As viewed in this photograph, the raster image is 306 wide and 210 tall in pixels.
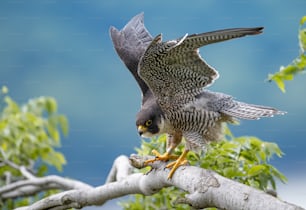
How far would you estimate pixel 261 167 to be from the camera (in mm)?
2627

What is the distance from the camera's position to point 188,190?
232 cm

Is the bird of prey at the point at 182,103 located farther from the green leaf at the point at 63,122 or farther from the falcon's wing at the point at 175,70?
the green leaf at the point at 63,122

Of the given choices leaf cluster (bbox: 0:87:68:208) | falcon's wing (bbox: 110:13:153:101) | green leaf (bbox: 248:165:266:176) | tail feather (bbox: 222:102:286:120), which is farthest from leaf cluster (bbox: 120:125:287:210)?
leaf cluster (bbox: 0:87:68:208)

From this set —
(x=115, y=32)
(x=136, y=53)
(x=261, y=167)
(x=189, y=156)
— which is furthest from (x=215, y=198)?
(x=115, y=32)

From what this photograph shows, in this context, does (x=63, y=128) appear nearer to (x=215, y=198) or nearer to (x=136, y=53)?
(x=136, y=53)

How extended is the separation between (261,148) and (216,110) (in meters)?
0.40

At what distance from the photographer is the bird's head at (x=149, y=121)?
109 inches

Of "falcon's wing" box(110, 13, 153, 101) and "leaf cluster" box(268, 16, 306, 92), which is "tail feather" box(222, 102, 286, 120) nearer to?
"leaf cluster" box(268, 16, 306, 92)

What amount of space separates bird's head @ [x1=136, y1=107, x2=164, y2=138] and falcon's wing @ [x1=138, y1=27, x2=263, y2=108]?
0.19 feet

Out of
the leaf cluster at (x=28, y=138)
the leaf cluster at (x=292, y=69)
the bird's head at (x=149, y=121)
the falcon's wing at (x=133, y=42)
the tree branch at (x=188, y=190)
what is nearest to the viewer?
the tree branch at (x=188, y=190)

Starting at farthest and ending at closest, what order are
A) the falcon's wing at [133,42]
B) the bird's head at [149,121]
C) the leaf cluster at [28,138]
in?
the leaf cluster at [28,138] → the falcon's wing at [133,42] → the bird's head at [149,121]

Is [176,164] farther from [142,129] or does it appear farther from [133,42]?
[133,42]

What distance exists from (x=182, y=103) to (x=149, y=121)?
0.18 metres

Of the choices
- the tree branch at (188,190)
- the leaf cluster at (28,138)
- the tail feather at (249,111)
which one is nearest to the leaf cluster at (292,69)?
the tail feather at (249,111)
